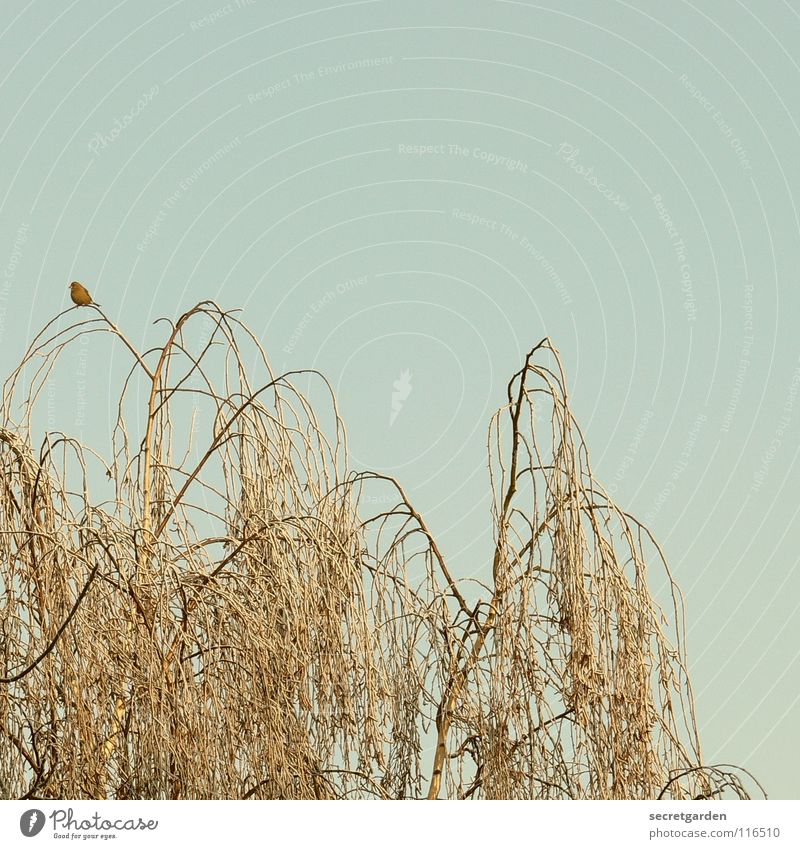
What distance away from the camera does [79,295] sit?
3900mm

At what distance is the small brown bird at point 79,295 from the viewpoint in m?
3.90

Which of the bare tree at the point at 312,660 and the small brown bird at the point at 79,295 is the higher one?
the small brown bird at the point at 79,295

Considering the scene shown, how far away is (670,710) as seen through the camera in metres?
3.35

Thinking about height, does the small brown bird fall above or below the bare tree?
above

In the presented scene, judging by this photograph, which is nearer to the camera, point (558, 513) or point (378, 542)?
point (558, 513)

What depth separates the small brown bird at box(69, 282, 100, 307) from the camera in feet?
12.8
